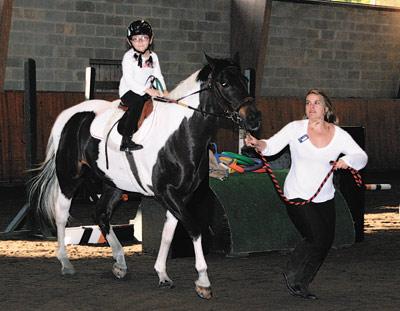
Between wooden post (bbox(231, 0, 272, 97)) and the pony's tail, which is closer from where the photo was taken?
the pony's tail

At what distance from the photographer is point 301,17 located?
26.3 metres

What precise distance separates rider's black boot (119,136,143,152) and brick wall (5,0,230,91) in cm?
1337

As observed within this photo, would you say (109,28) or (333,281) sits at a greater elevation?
(109,28)

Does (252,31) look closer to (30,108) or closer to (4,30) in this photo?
(4,30)

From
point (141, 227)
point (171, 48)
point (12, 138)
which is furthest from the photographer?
point (171, 48)

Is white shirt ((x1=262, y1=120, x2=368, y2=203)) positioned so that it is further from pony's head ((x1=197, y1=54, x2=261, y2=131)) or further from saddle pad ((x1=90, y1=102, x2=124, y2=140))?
saddle pad ((x1=90, y1=102, x2=124, y2=140))

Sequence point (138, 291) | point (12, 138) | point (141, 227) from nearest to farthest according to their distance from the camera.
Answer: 1. point (138, 291)
2. point (141, 227)
3. point (12, 138)

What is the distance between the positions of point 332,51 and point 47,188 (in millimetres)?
18762

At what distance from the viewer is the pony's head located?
292 inches

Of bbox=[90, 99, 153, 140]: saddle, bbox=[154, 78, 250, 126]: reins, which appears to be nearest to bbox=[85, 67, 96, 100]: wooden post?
bbox=[90, 99, 153, 140]: saddle

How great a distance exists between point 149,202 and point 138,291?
2.38 m

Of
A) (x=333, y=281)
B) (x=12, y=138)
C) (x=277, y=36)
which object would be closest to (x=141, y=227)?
(x=333, y=281)

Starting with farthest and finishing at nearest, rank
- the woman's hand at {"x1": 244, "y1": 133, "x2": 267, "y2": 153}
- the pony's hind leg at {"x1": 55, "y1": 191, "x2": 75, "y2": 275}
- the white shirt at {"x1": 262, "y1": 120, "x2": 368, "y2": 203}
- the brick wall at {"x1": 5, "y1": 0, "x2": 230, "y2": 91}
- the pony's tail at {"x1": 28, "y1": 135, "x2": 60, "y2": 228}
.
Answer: the brick wall at {"x1": 5, "y1": 0, "x2": 230, "y2": 91}, the pony's tail at {"x1": 28, "y1": 135, "x2": 60, "y2": 228}, the pony's hind leg at {"x1": 55, "y1": 191, "x2": 75, "y2": 275}, the woman's hand at {"x1": 244, "y1": 133, "x2": 267, "y2": 153}, the white shirt at {"x1": 262, "y1": 120, "x2": 368, "y2": 203}

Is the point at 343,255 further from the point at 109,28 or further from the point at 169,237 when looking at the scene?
the point at 109,28
